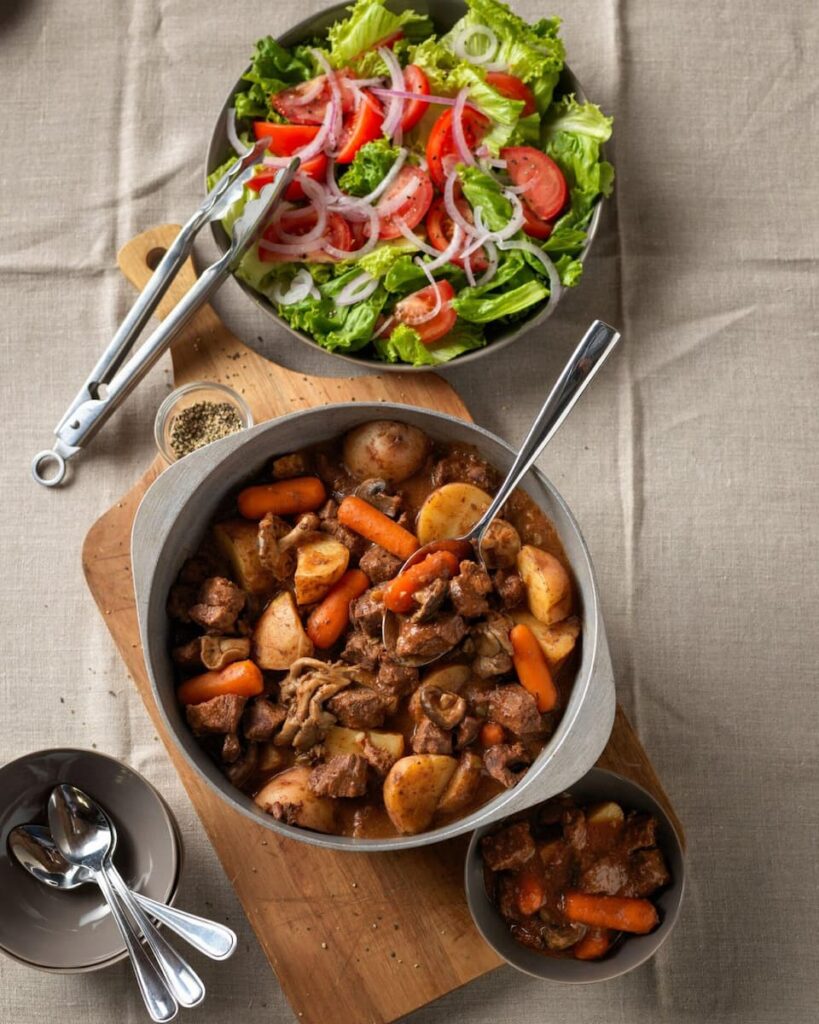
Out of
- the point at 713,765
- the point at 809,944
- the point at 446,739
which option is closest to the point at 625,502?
the point at 713,765

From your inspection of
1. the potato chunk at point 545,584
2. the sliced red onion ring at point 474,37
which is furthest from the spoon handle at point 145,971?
the sliced red onion ring at point 474,37

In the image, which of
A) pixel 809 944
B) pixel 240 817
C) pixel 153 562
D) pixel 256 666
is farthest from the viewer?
→ pixel 809 944

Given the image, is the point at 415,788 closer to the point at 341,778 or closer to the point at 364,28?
the point at 341,778

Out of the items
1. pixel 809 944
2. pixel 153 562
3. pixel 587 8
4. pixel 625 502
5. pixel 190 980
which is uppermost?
pixel 587 8

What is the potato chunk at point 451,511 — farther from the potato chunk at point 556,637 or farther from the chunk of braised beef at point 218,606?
the chunk of braised beef at point 218,606

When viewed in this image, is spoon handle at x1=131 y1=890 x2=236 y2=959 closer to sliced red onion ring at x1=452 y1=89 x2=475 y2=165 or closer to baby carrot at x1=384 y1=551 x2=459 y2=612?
baby carrot at x1=384 y1=551 x2=459 y2=612

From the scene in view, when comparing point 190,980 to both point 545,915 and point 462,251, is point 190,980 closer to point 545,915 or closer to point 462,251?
point 545,915

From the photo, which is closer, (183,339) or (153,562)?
(153,562)

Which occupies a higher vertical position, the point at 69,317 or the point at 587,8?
the point at 587,8
